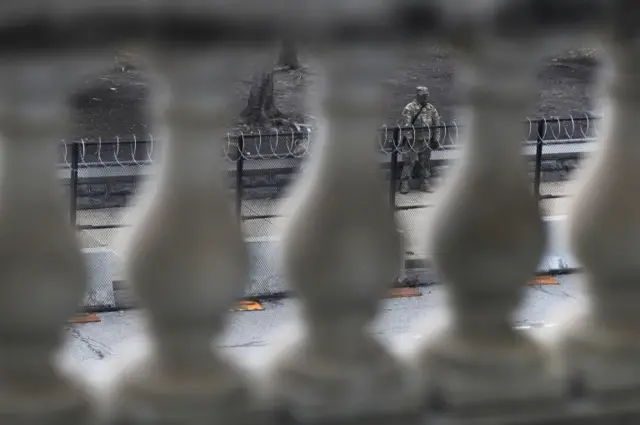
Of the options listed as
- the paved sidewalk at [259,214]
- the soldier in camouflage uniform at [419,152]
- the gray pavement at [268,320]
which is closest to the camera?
the gray pavement at [268,320]

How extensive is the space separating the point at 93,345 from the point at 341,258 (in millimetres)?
9843

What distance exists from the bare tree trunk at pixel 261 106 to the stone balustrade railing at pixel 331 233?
17.5 meters

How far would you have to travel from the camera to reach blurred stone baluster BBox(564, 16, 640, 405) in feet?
6.01

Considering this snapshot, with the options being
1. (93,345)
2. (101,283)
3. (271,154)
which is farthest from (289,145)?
(93,345)

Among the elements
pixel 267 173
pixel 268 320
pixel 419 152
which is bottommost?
pixel 268 320

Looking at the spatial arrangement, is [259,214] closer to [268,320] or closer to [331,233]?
[268,320]

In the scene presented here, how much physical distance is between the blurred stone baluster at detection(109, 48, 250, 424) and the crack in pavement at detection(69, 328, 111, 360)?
936 cm

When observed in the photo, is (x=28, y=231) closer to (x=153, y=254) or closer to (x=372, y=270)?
(x=153, y=254)

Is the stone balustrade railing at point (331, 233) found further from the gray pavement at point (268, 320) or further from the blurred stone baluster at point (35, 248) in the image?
the gray pavement at point (268, 320)

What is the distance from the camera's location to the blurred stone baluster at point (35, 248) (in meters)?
1.47

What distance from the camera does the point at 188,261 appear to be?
5.21 ft

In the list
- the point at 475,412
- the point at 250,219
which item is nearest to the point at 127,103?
the point at 250,219

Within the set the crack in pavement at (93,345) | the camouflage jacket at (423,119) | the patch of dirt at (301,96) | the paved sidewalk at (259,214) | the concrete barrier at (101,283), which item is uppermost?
the patch of dirt at (301,96)

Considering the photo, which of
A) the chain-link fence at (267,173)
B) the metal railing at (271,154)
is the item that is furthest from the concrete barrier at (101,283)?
the metal railing at (271,154)
